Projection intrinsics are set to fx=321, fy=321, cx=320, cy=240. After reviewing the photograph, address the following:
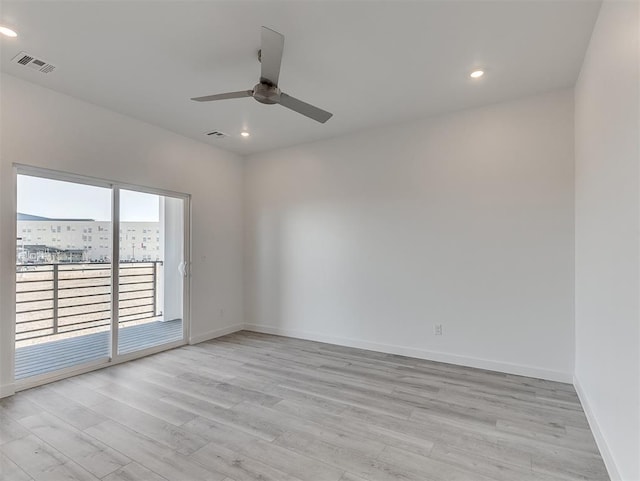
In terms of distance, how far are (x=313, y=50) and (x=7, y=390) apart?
3884 mm

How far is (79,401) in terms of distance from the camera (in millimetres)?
2729

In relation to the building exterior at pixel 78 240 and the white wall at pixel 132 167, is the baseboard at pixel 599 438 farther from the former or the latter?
the building exterior at pixel 78 240

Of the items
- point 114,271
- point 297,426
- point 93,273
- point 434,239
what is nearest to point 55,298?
point 93,273

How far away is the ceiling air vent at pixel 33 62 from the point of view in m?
2.59

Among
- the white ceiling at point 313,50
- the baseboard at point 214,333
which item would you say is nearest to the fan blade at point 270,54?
the white ceiling at point 313,50

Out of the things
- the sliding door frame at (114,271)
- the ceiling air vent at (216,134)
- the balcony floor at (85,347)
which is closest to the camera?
the sliding door frame at (114,271)

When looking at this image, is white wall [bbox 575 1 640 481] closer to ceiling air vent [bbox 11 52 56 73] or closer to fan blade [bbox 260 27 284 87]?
fan blade [bbox 260 27 284 87]

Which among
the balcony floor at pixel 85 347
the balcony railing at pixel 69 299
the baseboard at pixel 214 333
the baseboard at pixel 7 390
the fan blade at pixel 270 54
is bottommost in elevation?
the baseboard at pixel 214 333

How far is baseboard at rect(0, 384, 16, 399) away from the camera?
2762 mm

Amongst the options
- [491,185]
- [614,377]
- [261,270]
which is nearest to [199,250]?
[261,270]

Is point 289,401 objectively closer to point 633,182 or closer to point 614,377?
point 614,377

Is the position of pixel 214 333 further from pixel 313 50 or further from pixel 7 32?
pixel 313 50

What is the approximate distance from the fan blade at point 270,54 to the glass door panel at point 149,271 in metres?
2.48

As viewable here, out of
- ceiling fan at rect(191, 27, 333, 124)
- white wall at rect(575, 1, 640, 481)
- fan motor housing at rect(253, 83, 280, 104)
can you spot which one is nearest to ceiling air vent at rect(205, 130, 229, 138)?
ceiling fan at rect(191, 27, 333, 124)
